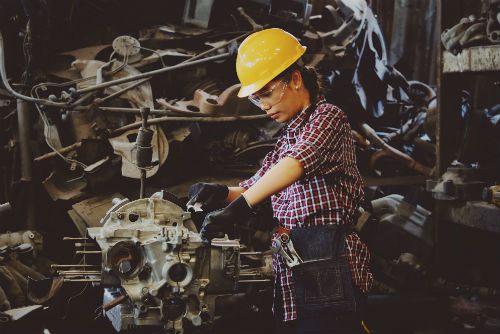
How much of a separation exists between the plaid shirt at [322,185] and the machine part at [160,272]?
12.4 inches

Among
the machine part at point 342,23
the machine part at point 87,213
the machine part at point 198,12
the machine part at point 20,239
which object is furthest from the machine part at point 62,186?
the machine part at point 342,23

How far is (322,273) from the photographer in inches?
78.3

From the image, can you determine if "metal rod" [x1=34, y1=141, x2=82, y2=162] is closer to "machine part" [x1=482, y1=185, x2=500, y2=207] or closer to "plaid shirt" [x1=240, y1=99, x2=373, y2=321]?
"plaid shirt" [x1=240, y1=99, x2=373, y2=321]

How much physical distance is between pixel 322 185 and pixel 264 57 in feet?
2.24

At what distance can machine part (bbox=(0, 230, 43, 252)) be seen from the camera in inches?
132

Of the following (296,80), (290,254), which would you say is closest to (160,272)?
(290,254)

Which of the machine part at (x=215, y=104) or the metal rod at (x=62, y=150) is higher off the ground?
the machine part at (x=215, y=104)

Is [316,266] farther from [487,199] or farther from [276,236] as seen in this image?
[487,199]

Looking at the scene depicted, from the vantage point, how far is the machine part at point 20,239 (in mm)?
3365

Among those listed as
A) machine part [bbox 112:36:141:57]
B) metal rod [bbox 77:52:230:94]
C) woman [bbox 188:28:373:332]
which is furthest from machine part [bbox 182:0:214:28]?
woman [bbox 188:28:373:332]

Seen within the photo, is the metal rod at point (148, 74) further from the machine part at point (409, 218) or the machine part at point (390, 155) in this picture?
the machine part at point (409, 218)

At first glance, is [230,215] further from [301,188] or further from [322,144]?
[322,144]

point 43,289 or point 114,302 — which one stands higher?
point 114,302

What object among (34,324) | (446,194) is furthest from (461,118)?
(34,324)
